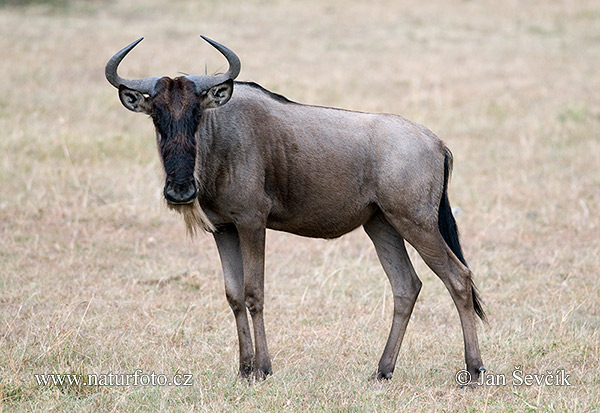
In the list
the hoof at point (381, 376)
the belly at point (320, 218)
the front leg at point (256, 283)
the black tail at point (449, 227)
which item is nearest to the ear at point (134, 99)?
the front leg at point (256, 283)

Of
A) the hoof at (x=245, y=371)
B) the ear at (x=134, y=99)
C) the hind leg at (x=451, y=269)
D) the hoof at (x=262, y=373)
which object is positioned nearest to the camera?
the ear at (x=134, y=99)

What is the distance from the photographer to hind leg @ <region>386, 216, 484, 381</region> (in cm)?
593

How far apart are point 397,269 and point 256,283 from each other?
1212mm

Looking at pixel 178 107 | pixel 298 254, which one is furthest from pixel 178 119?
pixel 298 254

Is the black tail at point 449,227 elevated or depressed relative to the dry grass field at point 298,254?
elevated

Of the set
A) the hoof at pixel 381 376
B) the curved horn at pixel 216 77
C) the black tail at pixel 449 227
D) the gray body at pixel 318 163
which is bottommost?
the hoof at pixel 381 376

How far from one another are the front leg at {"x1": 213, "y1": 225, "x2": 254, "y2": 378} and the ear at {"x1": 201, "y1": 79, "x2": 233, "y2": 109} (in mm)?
966

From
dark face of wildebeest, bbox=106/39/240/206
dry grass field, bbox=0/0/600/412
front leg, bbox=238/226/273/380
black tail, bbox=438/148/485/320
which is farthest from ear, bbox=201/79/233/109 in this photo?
black tail, bbox=438/148/485/320

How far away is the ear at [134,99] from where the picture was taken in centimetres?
539

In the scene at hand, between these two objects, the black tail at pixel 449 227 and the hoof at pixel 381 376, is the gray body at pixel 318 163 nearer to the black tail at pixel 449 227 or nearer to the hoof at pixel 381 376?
the black tail at pixel 449 227

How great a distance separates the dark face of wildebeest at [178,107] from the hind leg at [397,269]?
1681 mm

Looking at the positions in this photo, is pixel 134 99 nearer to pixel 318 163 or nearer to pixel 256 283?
pixel 318 163

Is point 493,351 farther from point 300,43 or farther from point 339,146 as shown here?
point 300,43

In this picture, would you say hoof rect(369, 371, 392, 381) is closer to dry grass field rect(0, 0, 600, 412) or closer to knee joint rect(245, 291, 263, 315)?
dry grass field rect(0, 0, 600, 412)
